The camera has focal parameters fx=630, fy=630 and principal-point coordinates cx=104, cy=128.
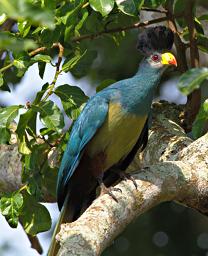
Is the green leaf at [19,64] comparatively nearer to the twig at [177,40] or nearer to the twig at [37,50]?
the twig at [37,50]

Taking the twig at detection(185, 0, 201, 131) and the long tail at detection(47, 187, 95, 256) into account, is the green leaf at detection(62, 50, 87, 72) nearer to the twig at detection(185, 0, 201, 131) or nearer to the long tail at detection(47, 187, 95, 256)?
the twig at detection(185, 0, 201, 131)

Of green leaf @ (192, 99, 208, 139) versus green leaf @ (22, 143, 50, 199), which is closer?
green leaf @ (192, 99, 208, 139)

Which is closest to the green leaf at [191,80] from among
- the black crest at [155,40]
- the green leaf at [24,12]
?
the green leaf at [24,12]

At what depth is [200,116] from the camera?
9.52 ft

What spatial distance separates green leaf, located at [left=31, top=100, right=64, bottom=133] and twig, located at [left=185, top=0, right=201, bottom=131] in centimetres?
97

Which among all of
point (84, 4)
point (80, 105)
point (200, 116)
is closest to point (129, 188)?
point (200, 116)

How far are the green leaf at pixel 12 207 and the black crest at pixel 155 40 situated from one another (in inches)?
48.7

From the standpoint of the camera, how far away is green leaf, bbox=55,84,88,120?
11.4 feet

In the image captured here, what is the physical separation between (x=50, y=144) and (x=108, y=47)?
8.23ft

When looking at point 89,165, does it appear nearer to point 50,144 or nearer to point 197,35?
point 50,144

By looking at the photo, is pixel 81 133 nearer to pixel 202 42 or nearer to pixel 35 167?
pixel 35 167

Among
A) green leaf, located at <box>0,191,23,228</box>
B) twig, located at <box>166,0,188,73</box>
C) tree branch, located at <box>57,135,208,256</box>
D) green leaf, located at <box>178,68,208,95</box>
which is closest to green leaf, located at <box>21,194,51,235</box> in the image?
green leaf, located at <box>0,191,23,228</box>

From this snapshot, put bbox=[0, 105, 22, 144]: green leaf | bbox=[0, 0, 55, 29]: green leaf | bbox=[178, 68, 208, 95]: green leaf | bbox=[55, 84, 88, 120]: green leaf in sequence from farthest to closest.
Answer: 1. bbox=[55, 84, 88, 120]: green leaf
2. bbox=[0, 105, 22, 144]: green leaf
3. bbox=[178, 68, 208, 95]: green leaf
4. bbox=[0, 0, 55, 29]: green leaf

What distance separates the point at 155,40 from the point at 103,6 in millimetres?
833
